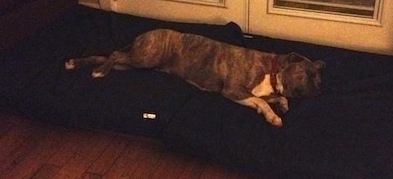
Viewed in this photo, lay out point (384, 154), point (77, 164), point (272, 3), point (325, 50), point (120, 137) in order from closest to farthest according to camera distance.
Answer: point (384, 154)
point (77, 164)
point (120, 137)
point (325, 50)
point (272, 3)

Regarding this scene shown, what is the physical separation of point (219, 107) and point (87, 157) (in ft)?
2.07

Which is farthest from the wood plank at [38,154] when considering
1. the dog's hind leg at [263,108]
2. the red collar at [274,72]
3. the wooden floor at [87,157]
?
the red collar at [274,72]

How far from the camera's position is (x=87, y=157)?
7.10 ft

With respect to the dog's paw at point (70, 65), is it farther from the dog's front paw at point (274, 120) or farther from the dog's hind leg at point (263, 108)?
the dog's front paw at point (274, 120)

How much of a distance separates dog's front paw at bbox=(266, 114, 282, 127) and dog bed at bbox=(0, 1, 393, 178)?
23 mm

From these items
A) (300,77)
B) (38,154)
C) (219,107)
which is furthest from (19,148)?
(300,77)

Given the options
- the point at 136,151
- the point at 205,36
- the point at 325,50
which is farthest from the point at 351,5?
the point at 136,151

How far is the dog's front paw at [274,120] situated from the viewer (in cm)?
195

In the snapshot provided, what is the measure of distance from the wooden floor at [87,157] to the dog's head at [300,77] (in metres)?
0.41

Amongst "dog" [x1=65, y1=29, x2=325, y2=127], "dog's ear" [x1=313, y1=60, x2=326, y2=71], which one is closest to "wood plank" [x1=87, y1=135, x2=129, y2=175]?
"dog" [x1=65, y1=29, x2=325, y2=127]

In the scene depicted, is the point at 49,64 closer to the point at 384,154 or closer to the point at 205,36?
the point at 205,36

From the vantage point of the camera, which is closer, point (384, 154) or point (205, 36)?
point (384, 154)

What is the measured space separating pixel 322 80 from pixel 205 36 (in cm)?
64

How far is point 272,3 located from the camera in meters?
2.62
